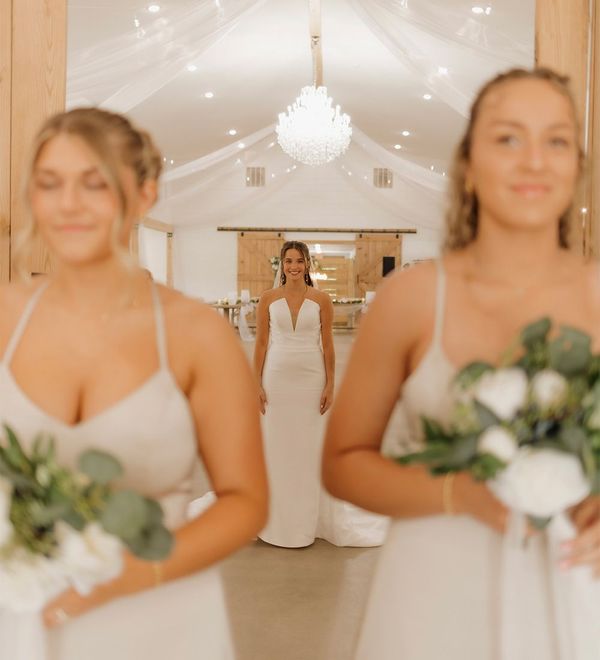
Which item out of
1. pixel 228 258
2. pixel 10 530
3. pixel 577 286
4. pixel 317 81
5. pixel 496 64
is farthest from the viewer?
pixel 228 258

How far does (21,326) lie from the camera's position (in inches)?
57.6

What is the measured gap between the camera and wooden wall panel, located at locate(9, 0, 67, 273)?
2.33m

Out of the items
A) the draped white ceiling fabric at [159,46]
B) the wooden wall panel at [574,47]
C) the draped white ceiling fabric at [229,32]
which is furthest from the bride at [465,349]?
the draped white ceiling fabric at [159,46]

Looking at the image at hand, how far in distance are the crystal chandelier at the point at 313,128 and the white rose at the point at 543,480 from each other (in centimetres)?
709

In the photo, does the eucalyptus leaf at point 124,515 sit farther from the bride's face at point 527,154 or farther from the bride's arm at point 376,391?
the bride's face at point 527,154

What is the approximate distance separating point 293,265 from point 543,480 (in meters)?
4.30

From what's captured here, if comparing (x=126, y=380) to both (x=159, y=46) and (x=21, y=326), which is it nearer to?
A: (x=21, y=326)

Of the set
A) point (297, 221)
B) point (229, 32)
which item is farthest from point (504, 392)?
point (297, 221)

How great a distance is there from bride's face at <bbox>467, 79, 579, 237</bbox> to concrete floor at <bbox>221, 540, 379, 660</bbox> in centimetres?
189

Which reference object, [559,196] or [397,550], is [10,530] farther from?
[559,196]

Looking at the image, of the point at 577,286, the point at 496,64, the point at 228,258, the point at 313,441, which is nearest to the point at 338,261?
the point at 228,258

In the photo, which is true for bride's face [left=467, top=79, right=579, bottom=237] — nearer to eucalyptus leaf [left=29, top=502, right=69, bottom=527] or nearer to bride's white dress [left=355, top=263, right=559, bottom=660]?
bride's white dress [left=355, top=263, right=559, bottom=660]

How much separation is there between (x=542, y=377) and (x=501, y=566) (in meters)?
0.43

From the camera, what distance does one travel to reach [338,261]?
692 inches
